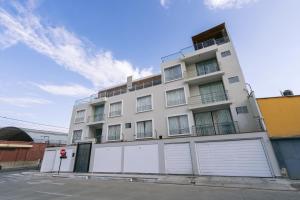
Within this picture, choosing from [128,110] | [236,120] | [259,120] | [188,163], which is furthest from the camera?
[128,110]

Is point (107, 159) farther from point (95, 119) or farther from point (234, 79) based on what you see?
point (234, 79)

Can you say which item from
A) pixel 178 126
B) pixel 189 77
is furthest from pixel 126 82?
pixel 178 126

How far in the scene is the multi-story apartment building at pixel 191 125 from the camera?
12516 millimetres

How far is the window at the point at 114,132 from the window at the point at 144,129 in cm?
314

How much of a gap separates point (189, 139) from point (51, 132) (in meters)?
41.5

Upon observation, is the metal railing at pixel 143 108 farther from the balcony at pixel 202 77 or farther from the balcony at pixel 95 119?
the balcony at pixel 95 119

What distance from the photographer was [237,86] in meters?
15.8

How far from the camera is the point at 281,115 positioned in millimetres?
12367

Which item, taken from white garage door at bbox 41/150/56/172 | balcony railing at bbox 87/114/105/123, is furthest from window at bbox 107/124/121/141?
white garage door at bbox 41/150/56/172

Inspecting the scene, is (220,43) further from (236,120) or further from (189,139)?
(189,139)

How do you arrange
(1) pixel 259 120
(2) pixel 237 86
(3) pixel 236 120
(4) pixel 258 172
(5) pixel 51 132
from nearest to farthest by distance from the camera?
(4) pixel 258 172 < (1) pixel 259 120 < (3) pixel 236 120 < (2) pixel 237 86 < (5) pixel 51 132

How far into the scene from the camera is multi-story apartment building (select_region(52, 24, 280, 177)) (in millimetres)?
12516

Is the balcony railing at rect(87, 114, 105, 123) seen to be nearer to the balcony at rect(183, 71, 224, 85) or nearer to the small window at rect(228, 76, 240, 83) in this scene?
the balcony at rect(183, 71, 224, 85)

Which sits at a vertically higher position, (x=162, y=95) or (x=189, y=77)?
(x=189, y=77)
